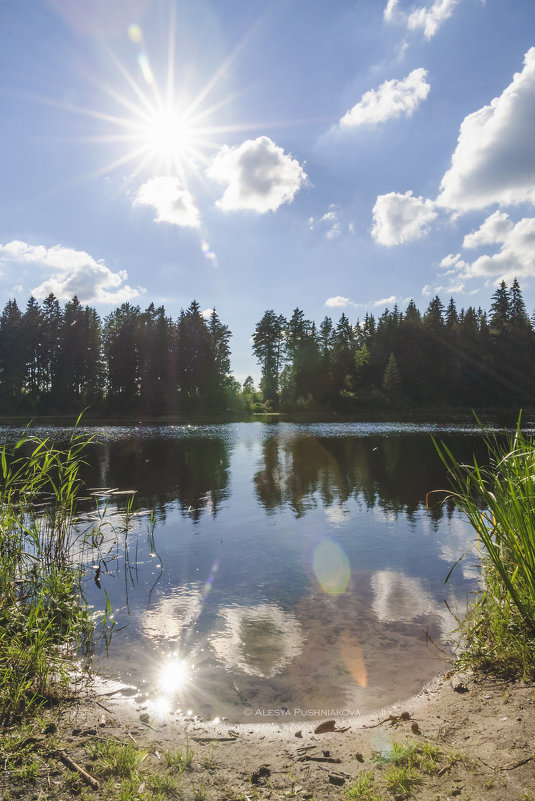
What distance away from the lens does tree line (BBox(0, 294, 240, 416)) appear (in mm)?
85600

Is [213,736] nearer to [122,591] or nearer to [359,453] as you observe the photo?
[122,591]

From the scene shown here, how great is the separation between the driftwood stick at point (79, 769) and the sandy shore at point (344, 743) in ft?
0.20

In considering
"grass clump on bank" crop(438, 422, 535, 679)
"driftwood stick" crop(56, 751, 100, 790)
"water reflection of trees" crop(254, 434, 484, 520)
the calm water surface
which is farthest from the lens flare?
"driftwood stick" crop(56, 751, 100, 790)

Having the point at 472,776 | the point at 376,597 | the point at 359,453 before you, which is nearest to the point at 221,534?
the point at 376,597

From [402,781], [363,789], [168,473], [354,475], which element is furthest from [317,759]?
[168,473]

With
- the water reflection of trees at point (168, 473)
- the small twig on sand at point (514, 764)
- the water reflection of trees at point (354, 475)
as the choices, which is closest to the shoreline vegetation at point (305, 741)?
the small twig on sand at point (514, 764)

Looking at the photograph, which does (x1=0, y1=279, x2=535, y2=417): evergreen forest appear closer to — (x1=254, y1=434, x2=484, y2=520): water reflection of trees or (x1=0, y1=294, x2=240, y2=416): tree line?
(x1=0, y1=294, x2=240, y2=416): tree line

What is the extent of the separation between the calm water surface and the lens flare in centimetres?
5

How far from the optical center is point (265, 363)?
10969 cm

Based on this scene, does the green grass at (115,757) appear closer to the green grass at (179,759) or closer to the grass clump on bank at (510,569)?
the green grass at (179,759)

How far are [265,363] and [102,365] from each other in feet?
127

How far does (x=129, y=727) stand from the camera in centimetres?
429

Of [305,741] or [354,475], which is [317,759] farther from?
[354,475]

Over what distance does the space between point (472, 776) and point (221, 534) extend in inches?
373
